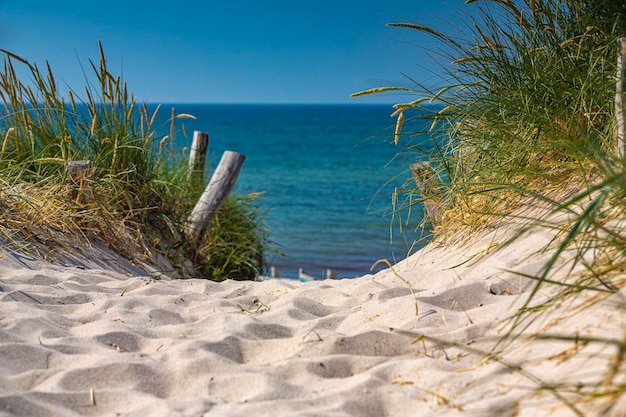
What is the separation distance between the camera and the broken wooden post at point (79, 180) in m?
4.47

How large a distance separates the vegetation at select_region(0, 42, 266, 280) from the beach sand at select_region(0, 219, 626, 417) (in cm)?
87

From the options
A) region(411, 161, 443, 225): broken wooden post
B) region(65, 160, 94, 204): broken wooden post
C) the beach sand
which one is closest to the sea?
region(411, 161, 443, 225): broken wooden post

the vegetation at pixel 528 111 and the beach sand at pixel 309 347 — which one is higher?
the vegetation at pixel 528 111

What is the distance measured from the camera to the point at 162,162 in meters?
5.68

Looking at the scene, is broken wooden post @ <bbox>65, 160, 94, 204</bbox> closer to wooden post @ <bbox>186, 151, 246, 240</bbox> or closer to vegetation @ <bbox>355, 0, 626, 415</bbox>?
wooden post @ <bbox>186, 151, 246, 240</bbox>

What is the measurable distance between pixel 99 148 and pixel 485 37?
9.29ft

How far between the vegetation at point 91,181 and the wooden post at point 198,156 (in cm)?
41

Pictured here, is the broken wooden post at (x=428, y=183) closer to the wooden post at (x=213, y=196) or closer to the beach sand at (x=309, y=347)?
the beach sand at (x=309, y=347)

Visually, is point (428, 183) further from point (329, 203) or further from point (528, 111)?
point (329, 203)

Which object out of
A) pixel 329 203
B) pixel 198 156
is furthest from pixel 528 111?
pixel 329 203

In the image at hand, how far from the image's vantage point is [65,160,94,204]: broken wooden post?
4.47m

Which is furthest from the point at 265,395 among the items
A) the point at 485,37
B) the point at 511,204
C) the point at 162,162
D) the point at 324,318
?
the point at 162,162

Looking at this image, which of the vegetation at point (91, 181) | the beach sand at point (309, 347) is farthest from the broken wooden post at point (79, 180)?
the beach sand at point (309, 347)

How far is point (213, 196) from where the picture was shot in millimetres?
5754
